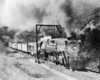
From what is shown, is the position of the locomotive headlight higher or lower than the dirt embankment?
higher

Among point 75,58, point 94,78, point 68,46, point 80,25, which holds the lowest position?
point 94,78

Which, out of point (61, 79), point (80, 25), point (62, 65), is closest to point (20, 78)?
point (61, 79)

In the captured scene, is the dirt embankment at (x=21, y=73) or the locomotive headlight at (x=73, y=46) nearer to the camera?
the dirt embankment at (x=21, y=73)

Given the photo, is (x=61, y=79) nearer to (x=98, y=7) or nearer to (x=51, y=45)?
(x=51, y=45)

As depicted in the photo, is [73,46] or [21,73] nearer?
[21,73]

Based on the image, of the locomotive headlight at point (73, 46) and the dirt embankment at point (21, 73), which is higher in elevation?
the locomotive headlight at point (73, 46)

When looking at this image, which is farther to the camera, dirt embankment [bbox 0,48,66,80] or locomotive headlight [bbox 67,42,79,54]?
locomotive headlight [bbox 67,42,79,54]

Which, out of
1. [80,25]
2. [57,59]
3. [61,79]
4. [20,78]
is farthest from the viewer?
[80,25]

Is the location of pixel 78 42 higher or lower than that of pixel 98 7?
lower

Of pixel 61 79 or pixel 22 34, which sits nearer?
pixel 61 79

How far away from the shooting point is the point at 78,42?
1248 centimetres

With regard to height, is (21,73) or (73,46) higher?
(73,46)

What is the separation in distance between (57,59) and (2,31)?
40442 millimetres

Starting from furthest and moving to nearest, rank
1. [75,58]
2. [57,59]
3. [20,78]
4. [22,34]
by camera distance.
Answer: [22,34], [57,59], [75,58], [20,78]
